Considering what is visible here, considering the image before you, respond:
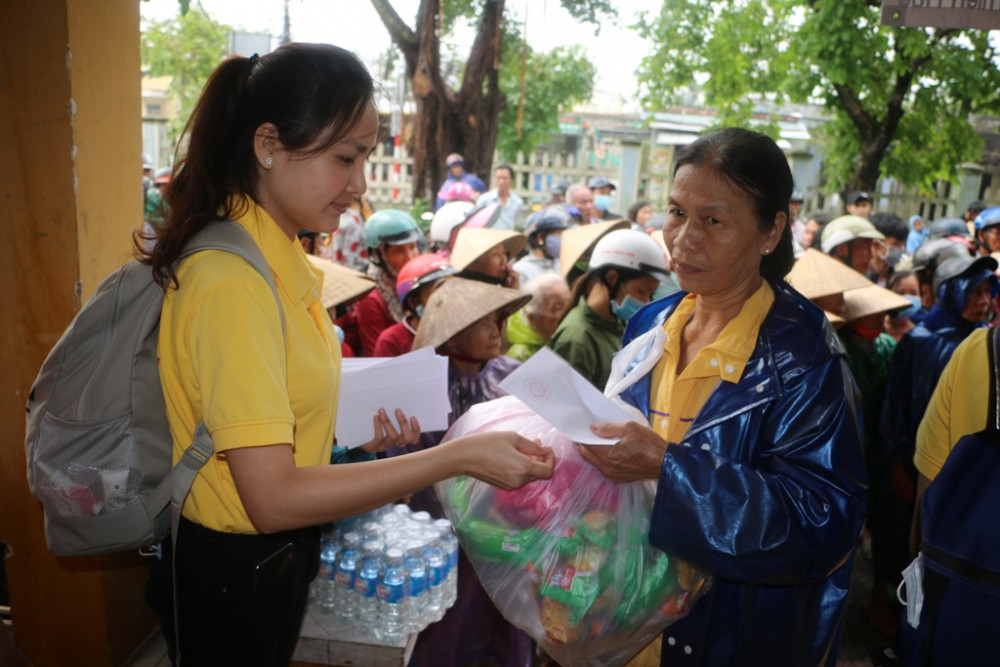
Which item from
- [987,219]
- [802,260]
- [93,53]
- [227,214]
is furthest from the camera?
[987,219]

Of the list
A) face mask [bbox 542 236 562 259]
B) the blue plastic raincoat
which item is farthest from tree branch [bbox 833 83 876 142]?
the blue plastic raincoat

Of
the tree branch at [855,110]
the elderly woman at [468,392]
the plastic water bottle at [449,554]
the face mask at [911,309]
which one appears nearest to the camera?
the plastic water bottle at [449,554]

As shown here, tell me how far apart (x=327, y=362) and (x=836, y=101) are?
11360mm

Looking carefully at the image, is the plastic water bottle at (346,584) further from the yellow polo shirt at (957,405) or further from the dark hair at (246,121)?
the yellow polo shirt at (957,405)

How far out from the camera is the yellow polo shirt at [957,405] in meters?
1.92

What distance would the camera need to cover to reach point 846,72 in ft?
31.8

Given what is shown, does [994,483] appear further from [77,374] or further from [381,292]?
[381,292]

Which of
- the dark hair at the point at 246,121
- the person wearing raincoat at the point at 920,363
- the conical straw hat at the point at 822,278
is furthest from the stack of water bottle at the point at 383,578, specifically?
the conical straw hat at the point at 822,278

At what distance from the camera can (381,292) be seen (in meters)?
4.88

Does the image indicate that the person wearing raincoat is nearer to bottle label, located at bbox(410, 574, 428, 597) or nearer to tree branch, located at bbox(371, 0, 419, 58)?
bottle label, located at bbox(410, 574, 428, 597)

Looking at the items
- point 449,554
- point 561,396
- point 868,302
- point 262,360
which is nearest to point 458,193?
point 868,302

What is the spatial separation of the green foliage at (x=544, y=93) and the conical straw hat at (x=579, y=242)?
35.6 feet

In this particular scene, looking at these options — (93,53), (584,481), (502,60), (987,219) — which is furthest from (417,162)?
(584,481)

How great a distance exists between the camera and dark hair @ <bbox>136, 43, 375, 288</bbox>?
1.41 metres
